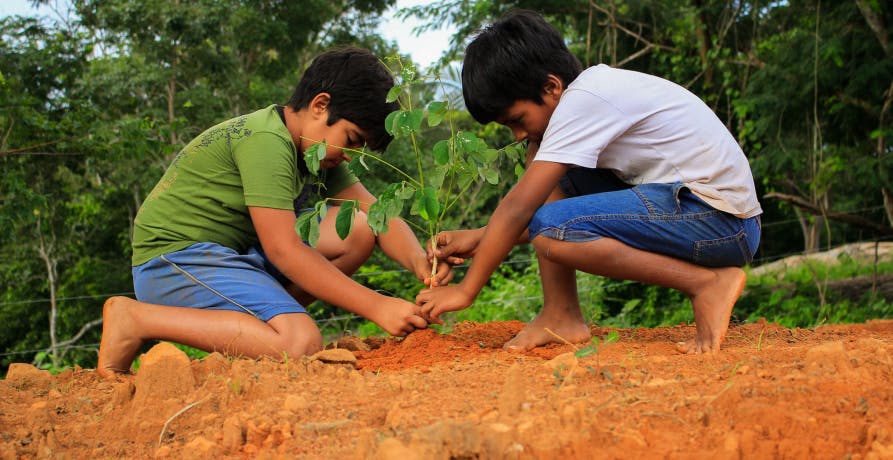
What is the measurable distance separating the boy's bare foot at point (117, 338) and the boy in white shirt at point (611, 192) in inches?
39.6

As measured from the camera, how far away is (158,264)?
9.37 feet

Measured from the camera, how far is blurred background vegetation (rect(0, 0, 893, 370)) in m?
5.89

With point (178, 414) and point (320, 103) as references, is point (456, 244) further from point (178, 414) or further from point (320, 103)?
point (178, 414)

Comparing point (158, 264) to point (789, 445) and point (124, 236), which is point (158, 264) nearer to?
point (789, 445)

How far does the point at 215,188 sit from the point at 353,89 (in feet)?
2.11

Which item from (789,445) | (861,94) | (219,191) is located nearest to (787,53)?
(861,94)

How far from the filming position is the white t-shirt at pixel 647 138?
242 centimetres

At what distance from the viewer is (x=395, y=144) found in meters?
10.7

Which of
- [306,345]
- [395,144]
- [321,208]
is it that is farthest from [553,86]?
[395,144]

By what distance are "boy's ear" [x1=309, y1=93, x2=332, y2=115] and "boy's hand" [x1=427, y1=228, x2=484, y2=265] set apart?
0.66m

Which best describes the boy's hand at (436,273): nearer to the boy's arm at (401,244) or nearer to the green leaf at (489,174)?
the boy's arm at (401,244)

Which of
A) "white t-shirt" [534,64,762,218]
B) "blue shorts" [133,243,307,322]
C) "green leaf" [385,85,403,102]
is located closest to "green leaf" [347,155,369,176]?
"green leaf" [385,85,403,102]

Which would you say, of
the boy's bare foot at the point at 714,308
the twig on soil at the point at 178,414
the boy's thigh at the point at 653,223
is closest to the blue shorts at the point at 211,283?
the twig on soil at the point at 178,414

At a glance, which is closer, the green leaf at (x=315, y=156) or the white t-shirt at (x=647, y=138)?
the white t-shirt at (x=647, y=138)
